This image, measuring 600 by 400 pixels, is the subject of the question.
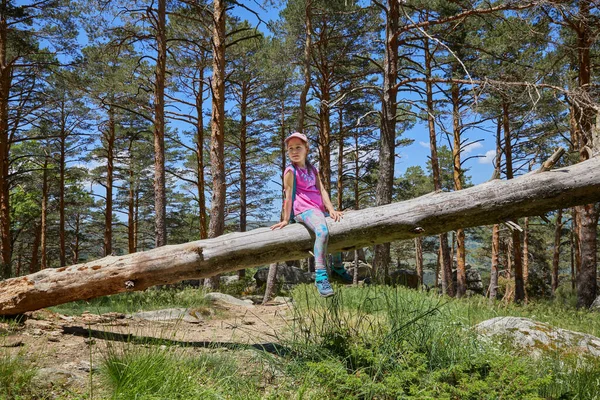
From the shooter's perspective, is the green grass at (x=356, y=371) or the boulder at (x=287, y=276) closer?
the green grass at (x=356, y=371)

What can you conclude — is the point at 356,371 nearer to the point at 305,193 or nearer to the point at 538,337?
the point at 305,193

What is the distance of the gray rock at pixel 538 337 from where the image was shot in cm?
376

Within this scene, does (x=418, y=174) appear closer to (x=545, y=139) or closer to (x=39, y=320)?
(x=545, y=139)

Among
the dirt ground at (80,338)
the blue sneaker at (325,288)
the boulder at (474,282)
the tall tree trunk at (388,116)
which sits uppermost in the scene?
the tall tree trunk at (388,116)

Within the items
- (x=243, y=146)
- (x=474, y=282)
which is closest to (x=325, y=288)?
(x=243, y=146)

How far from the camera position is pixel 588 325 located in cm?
646

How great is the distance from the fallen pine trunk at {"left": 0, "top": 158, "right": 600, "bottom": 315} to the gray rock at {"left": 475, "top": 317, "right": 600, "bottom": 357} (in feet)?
4.42

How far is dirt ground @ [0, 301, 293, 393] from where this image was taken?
3.03 meters

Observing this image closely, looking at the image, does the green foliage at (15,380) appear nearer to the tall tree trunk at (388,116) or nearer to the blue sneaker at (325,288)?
the blue sneaker at (325,288)

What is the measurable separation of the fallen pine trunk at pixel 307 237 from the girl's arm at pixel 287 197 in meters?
0.09

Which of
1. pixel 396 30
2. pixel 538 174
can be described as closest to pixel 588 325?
pixel 538 174

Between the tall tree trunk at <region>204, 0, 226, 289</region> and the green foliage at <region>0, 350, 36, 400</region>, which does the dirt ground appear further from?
the tall tree trunk at <region>204, 0, 226, 289</region>

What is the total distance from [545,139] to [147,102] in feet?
60.1

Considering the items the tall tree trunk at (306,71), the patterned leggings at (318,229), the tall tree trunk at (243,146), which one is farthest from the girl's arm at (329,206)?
the tall tree trunk at (243,146)
